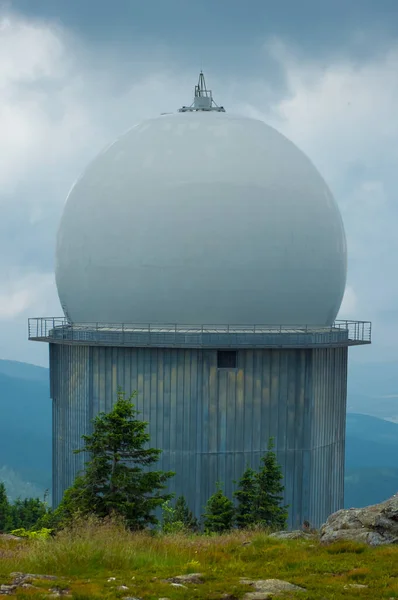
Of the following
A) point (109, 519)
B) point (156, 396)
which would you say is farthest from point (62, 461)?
point (109, 519)

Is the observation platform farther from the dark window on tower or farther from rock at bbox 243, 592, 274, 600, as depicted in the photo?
rock at bbox 243, 592, 274, 600

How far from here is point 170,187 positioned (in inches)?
969

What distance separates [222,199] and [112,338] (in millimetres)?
5029

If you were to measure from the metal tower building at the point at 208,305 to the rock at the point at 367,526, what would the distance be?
9999 millimetres

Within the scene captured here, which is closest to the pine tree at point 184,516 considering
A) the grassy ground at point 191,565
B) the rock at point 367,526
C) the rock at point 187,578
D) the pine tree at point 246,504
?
the pine tree at point 246,504

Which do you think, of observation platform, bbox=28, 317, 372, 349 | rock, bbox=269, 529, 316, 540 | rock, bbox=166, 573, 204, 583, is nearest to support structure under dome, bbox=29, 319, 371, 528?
observation platform, bbox=28, 317, 372, 349

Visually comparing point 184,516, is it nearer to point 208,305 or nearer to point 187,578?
point 208,305

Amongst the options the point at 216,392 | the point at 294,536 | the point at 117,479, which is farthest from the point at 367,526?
the point at 216,392

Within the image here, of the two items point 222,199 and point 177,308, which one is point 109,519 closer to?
point 177,308

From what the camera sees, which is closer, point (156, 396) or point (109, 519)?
point (109, 519)

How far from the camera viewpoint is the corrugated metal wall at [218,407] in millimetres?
24078

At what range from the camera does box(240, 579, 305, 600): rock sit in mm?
10117

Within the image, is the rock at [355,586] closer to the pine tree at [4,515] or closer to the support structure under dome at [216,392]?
the support structure under dome at [216,392]

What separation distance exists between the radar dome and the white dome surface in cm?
3
